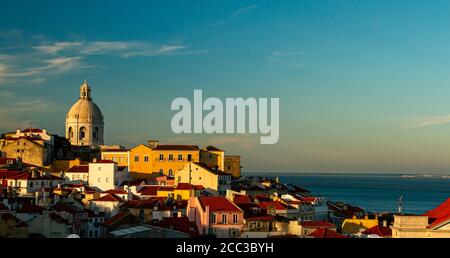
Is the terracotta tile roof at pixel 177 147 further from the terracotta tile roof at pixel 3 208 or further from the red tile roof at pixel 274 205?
the terracotta tile roof at pixel 3 208

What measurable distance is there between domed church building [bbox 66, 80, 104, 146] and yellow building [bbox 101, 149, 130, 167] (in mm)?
14064

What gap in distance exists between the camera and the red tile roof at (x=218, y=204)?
124ft

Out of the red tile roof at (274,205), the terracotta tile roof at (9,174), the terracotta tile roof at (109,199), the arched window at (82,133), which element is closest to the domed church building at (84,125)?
the arched window at (82,133)

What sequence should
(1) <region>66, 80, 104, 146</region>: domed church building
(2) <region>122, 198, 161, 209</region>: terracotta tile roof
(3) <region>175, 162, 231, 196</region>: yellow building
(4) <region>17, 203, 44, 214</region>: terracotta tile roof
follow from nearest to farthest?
(4) <region>17, 203, 44, 214</region>: terracotta tile roof
(2) <region>122, 198, 161, 209</region>: terracotta tile roof
(3) <region>175, 162, 231, 196</region>: yellow building
(1) <region>66, 80, 104, 146</region>: domed church building

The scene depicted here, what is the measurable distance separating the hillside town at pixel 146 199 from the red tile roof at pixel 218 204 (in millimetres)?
52

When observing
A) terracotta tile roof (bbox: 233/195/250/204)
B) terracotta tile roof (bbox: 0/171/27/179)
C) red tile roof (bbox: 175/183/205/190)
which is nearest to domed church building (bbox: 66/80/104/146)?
terracotta tile roof (bbox: 0/171/27/179)

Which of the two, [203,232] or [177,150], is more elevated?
[177,150]

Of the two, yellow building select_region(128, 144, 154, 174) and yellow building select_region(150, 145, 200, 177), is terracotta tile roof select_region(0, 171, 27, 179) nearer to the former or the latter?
yellow building select_region(128, 144, 154, 174)

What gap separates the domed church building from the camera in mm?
79625

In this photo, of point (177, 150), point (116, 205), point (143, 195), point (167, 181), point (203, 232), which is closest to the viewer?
point (203, 232)
